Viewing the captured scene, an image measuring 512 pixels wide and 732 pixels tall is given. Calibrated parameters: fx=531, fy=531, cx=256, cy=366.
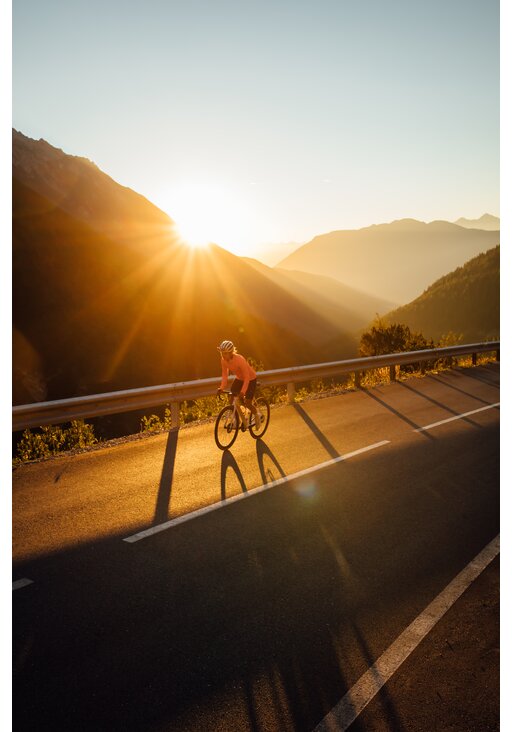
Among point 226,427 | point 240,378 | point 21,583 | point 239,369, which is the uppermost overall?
point 239,369

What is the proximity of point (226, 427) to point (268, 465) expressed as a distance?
4.08 feet

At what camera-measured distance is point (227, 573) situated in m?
4.85

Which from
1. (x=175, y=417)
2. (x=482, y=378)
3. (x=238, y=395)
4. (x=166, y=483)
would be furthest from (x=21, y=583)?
(x=482, y=378)

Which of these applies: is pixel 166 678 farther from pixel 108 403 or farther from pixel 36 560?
pixel 108 403

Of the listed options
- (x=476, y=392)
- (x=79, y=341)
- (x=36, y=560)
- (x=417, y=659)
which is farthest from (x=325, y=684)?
(x=79, y=341)

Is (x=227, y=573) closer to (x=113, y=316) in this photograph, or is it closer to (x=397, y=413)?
(x=397, y=413)

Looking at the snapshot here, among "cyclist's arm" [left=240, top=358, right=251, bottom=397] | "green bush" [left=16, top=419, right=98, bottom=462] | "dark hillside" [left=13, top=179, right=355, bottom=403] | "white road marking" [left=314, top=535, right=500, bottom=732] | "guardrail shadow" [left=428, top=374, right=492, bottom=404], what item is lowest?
"white road marking" [left=314, top=535, right=500, bottom=732]

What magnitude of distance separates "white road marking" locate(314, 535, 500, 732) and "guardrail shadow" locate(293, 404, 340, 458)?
151 inches

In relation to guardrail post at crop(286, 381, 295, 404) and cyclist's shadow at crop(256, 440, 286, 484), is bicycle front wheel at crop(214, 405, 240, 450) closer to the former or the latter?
cyclist's shadow at crop(256, 440, 286, 484)

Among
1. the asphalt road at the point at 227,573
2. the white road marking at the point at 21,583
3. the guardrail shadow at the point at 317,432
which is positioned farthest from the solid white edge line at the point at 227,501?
the white road marking at the point at 21,583

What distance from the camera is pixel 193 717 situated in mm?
3174

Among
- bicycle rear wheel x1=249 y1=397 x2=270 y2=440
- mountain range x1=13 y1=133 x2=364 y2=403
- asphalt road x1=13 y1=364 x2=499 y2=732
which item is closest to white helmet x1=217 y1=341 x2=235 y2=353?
bicycle rear wheel x1=249 y1=397 x2=270 y2=440

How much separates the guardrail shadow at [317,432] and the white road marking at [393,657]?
3832mm

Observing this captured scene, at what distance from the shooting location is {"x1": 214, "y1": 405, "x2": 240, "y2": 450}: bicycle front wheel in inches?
Result: 355
